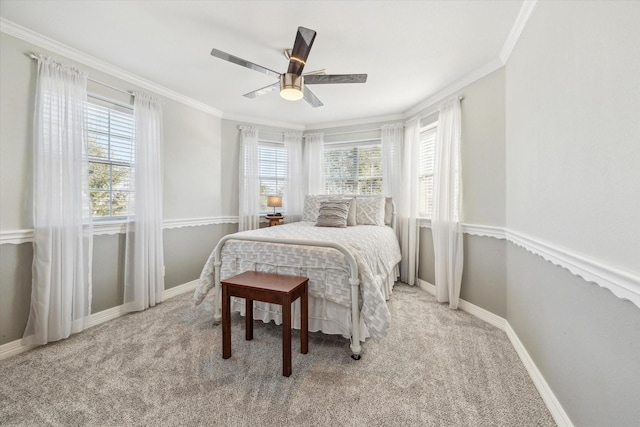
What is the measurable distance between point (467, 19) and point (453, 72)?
84cm

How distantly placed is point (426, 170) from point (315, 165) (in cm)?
184

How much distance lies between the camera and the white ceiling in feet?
5.83

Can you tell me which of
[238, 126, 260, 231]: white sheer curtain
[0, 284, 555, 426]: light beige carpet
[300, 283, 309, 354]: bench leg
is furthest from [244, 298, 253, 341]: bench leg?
[238, 126, 260, 231]: white sheer curtain

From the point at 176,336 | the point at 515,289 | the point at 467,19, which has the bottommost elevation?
the point at 176,336

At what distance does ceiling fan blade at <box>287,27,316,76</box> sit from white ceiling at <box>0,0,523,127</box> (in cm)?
25

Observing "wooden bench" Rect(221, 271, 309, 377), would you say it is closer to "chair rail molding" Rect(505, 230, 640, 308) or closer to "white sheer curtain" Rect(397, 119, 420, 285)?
"chair rail molding" Rect(505, 230, 640, 308)

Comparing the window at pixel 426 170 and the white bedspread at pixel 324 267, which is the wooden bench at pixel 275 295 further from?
the window at pixel 426 170

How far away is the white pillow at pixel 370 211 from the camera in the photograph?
3617mm

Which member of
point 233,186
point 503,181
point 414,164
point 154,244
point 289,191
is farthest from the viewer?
point 289,191

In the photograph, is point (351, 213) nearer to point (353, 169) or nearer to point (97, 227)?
point (353, 169)

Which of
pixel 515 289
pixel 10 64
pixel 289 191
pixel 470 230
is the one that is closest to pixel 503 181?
pixel 470 230

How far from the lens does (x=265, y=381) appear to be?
5.37 feet

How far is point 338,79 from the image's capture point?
211cm

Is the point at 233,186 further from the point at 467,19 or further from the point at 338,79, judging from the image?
the point at 467,19
